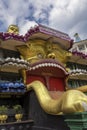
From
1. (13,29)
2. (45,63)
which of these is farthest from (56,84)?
(13,29)

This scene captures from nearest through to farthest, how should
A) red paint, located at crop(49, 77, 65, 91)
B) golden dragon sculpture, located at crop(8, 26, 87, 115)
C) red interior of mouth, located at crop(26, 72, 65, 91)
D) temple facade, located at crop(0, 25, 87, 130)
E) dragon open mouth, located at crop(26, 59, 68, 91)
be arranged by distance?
temple facade, located at crop(0, 25, 87, 130) < dragon open mouth, located at crop(26, 59, 68, 91) < golden dragon sculpture, located at crop(8, 26, 87, 115) < red interior of mouth, located at crop(26, 72, 65, 91) < red paint, located at crop(49, 77, 65, 91)

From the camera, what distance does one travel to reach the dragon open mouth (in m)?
14.4

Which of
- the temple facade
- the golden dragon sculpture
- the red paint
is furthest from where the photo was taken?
the red paint

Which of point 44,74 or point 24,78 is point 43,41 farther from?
point 24,78

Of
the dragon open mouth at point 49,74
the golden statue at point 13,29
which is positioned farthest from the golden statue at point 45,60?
the golden statue at point 13,29

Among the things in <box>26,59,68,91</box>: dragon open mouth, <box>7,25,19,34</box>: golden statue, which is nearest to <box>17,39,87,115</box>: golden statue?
<box>26,59,68,91</box>: dragon open mouth

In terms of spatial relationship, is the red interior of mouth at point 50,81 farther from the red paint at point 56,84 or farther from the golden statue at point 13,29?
the golden statue at point 13,29

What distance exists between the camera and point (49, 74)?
52.4 feet

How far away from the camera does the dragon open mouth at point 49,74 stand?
1439cm

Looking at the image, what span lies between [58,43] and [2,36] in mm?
5536

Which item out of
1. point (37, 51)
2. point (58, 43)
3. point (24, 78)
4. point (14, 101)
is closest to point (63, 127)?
point (14, 101)

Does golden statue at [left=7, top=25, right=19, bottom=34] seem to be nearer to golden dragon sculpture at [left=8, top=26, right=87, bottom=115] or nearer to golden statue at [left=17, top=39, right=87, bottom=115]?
golden dragon sculpture at [left=8, top=26, right=87, bottom=115]

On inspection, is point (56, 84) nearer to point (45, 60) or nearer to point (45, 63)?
point (45, 63)

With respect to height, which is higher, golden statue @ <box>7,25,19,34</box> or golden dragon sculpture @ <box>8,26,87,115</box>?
golden statue @ <box>7,25,19,34</box>
